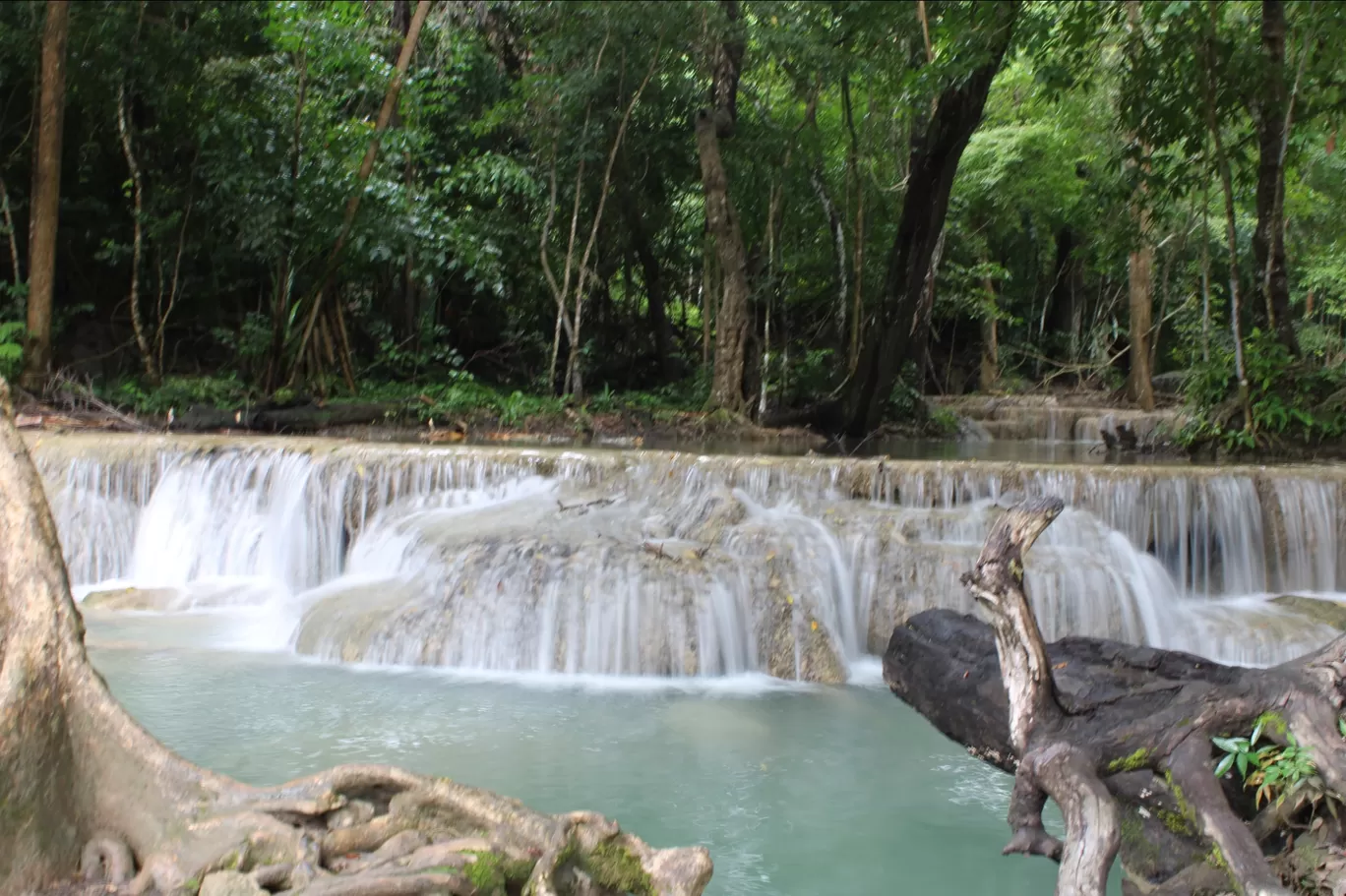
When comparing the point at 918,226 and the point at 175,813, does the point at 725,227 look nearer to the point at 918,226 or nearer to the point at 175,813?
the point at 918,226

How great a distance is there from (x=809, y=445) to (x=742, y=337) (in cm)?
191

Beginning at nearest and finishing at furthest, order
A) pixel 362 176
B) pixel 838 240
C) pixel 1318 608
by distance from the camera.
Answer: pixel 1318 608, pixel 362 176, pixel 838 240

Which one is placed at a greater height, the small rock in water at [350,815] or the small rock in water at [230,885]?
the small rock in water at [350,815]

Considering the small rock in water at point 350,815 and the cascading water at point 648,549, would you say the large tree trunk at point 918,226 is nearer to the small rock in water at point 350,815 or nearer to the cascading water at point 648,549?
the cascading water at point 648,549

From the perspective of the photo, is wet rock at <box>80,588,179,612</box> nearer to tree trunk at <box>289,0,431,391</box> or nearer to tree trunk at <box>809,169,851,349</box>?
tree trunk at <box>289,0,431,391</box>

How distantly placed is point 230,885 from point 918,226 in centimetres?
1108

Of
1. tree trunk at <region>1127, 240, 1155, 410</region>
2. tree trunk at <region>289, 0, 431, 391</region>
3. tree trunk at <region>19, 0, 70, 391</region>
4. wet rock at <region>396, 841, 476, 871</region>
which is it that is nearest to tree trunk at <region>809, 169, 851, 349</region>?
tree trunk at <region>1127, 240, 1155, 410</region>

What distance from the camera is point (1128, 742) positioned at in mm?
3135

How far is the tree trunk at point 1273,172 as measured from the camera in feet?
33.1

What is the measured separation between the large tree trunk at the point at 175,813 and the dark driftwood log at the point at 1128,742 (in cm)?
108

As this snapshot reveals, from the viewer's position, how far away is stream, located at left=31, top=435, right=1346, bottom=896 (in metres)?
4.76

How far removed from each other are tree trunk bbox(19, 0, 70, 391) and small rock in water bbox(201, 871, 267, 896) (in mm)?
11356

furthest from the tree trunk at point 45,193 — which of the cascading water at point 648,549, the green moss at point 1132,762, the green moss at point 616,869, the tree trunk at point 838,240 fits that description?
the green moss at point 1132,762

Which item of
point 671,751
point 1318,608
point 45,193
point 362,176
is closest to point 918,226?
point 1318,608
